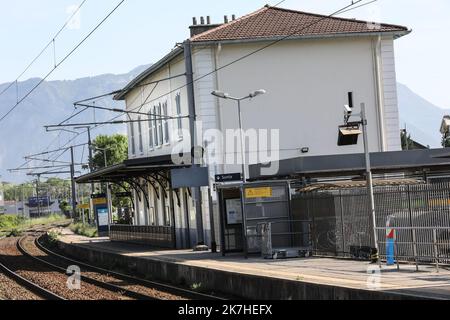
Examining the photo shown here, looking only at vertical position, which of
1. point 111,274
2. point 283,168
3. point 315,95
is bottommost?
point 111,274

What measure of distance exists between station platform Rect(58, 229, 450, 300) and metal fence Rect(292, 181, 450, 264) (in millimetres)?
534

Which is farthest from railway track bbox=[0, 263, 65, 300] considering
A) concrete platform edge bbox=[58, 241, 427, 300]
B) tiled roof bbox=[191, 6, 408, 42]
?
tiled roof bbox=[191, 6, 408, 42]

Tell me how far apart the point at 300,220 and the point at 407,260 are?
18.4 ft

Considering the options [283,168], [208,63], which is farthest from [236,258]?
[208,63]

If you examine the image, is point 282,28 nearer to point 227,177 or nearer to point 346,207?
point 227,177

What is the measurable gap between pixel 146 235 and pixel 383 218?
766 inches

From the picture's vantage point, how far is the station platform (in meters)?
13.8

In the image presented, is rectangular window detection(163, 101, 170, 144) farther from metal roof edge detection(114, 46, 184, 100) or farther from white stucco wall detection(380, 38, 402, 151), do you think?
white stucco wall detection(380, 38, 402, 151)

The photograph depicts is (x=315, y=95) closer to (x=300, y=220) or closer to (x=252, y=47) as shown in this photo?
(x=252, y=47)

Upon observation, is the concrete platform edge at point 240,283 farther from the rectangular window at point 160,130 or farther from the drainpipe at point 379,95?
the drainpipe at point 379,95

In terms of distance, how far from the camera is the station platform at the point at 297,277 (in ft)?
45.3

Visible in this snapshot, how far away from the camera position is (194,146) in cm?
2864

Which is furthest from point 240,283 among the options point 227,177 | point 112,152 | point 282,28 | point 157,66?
point 112,152
